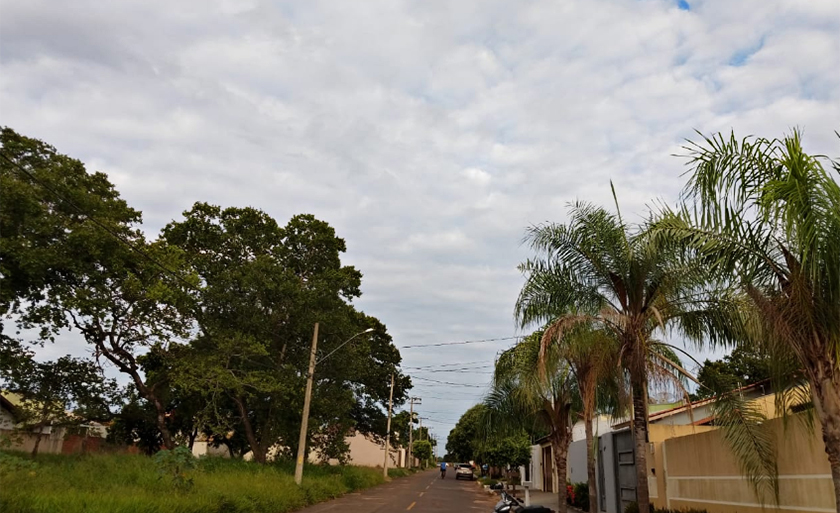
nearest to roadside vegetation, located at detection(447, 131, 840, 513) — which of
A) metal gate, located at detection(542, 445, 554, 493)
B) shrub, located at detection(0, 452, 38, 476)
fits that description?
shrub, located at detection(0, 452, 38, 476)

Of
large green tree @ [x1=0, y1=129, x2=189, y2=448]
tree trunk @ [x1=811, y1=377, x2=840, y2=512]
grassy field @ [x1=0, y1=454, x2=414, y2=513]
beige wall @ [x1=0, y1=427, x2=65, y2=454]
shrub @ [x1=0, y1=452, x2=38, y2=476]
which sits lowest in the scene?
grassy field @ [x1=0, y1=454, x2=414, y2=513]

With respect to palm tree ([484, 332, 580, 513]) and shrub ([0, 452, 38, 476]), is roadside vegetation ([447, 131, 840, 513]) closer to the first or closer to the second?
palm tree ([484, 332, 580, 513])

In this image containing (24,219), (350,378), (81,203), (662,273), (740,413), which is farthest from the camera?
(350,378)

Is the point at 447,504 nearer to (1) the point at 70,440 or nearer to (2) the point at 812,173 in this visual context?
(1) the point at 70,440

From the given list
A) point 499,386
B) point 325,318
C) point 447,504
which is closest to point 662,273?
point 499,386

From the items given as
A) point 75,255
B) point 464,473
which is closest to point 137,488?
point 75,255

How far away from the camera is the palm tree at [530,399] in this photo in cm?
1806

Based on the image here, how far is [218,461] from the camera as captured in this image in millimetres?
26344

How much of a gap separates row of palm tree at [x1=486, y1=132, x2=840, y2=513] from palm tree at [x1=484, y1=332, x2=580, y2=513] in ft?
2.09

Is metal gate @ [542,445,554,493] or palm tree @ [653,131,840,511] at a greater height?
palm tree @ [653,131,840,511]

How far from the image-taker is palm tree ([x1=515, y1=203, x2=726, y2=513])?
1134cm

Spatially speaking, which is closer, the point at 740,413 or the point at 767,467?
the point at 767,467

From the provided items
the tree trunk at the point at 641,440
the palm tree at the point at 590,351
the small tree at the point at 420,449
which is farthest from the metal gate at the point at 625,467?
the small tree at the point at 420,449

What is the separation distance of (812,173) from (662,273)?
463 centimetres
